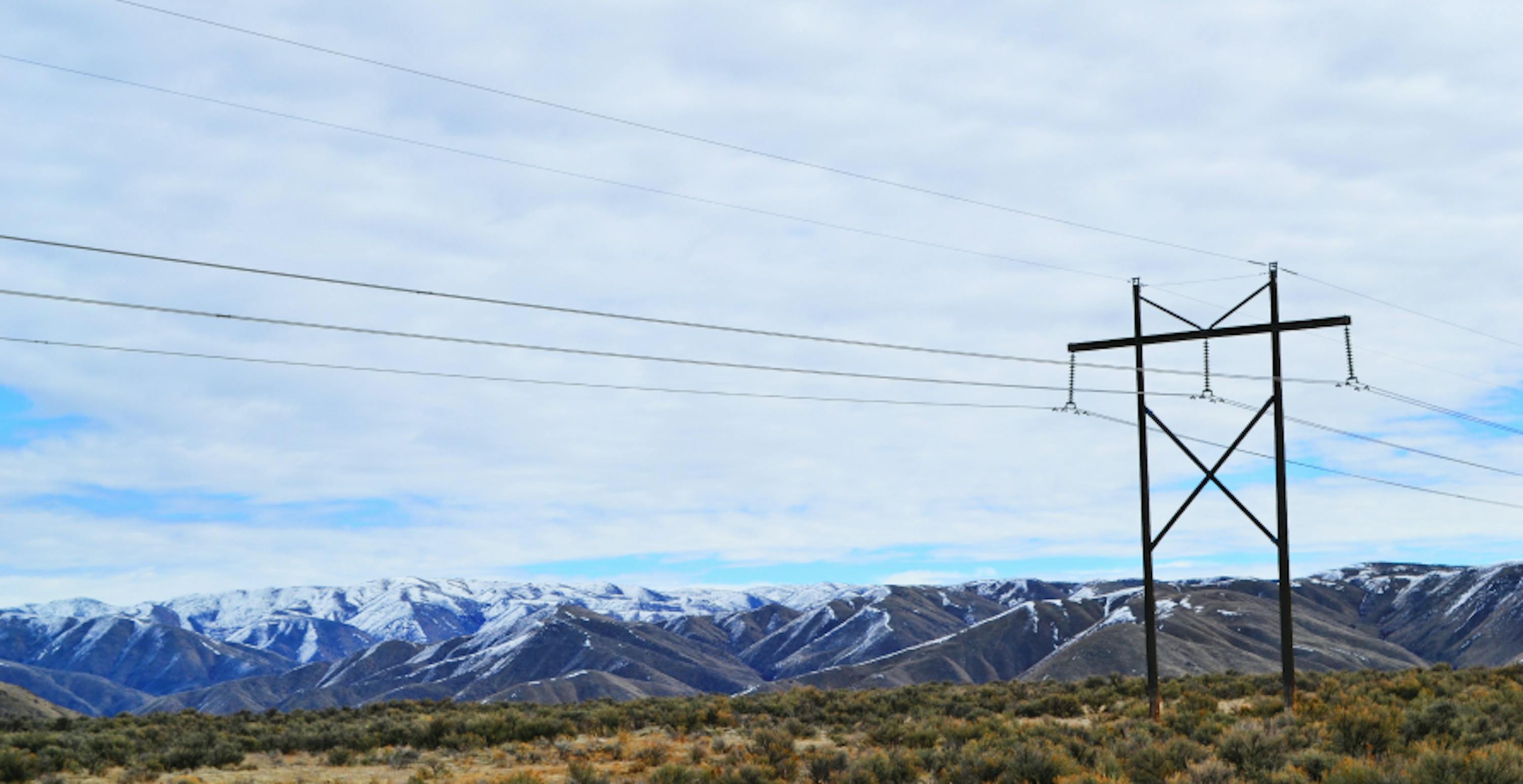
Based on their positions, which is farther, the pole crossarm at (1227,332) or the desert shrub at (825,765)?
the pole crossarm at (1227,332)

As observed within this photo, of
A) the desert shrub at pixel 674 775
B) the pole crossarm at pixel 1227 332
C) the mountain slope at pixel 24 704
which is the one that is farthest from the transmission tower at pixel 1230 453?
the mountain slope at pixel 24 704

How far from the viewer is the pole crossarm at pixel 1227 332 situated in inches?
1029

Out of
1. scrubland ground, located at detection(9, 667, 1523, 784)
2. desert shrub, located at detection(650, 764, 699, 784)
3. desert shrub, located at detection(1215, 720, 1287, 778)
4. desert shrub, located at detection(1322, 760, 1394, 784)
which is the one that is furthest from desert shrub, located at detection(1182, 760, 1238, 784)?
desert shrub, located at detection(650, 764, 699, 784)

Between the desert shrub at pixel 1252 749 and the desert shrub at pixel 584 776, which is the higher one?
the desert shrub at pixel 1252 749

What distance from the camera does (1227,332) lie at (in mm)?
26781

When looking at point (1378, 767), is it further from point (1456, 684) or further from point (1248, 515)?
point (1456, 684)

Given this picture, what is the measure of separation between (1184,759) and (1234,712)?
10.2 m

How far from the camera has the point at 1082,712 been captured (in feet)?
98.6

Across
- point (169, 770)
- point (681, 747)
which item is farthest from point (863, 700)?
point (169, 770)

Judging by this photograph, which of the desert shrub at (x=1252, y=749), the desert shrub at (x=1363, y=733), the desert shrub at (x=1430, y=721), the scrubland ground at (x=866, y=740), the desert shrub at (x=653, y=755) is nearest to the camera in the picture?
the desert shrub at (x=1252, y=749)

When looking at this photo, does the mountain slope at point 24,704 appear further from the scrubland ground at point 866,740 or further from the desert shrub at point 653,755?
the desert shrub at point 653,755

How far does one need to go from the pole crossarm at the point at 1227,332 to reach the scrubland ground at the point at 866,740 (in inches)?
351

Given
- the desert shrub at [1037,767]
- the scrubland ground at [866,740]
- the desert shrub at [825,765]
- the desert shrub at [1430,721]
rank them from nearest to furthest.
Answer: the desert shrub at [1037,767]
the scrubland ground at [866,740]
the desert shrub at [825,765]
the desert shrub at [1430,721]

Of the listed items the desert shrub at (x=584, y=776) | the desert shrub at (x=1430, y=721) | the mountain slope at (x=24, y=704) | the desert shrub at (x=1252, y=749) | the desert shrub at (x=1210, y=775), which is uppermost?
the desert shrub at (x=1210, y=775)
